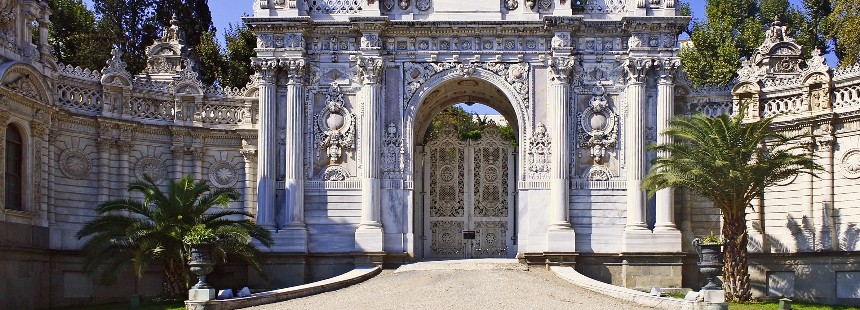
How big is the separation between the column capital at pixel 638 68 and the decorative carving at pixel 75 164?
16.5 metres

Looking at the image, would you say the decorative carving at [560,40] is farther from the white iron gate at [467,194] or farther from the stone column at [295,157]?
the stone column at [295,157]

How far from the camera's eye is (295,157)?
115 feet

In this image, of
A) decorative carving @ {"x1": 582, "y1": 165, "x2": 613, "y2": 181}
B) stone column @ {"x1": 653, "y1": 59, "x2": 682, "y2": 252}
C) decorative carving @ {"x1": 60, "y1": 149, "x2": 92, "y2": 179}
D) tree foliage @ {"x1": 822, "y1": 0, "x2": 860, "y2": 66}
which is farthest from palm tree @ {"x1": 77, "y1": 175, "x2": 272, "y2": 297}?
tree foliage @ {"x1": 822, "y1": 0, "x2": 860, "y2": 66}

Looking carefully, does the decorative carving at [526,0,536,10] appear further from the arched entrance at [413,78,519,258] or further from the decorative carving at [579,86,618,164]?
the arched entrance at [413,78,519,258]

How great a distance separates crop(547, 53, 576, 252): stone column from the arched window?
15.1 meters

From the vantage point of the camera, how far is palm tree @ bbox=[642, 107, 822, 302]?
98.6 feet

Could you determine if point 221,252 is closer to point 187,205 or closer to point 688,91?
point 187,205

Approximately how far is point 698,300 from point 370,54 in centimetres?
1388

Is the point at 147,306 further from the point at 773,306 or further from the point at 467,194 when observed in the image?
the point at 773,306

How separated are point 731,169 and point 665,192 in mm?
4616

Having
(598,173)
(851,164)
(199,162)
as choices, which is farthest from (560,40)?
(199,162)

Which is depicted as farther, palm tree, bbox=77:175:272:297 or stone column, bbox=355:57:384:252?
stone column, bbox=355:57:384:252

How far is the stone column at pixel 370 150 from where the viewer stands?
115 ft

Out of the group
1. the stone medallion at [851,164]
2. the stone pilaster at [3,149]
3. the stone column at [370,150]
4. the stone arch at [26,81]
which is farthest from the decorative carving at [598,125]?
the stone pilaster at [3,149]
